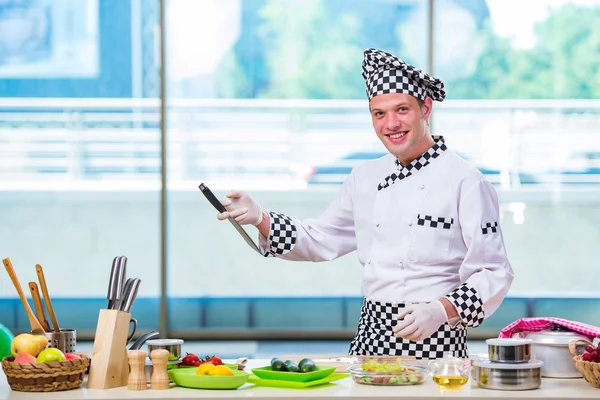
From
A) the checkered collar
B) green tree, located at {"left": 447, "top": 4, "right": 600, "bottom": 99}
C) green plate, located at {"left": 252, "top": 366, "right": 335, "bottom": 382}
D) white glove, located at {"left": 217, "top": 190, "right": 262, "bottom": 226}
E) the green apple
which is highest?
green tree, located at {"left": 447, "top": 4, "right": 600, "bottom": 99}

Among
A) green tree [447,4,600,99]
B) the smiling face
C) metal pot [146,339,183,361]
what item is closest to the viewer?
metal pot [146,339,183,361]

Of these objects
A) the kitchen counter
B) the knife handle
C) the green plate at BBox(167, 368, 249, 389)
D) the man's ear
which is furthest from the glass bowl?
the man's ear

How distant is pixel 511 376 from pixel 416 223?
2.19 ft

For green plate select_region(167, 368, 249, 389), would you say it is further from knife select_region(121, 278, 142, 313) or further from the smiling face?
the smiling face

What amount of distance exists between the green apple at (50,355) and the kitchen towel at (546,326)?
1.08m

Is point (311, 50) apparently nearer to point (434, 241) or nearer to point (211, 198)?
point (434, 241)

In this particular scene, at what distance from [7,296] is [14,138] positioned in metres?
0.92

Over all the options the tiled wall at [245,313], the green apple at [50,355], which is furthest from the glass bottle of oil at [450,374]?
the tiled wall at [245,313]

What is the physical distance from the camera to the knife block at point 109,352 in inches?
83.7

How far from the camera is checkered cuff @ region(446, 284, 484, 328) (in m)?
2.43

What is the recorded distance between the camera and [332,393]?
2.05 m

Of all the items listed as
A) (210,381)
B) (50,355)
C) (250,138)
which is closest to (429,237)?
(210,381)

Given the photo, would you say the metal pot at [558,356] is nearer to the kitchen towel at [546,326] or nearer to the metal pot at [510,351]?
the kitchen towel at [546,326]

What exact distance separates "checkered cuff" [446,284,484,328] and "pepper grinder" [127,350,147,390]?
796 millimetres
